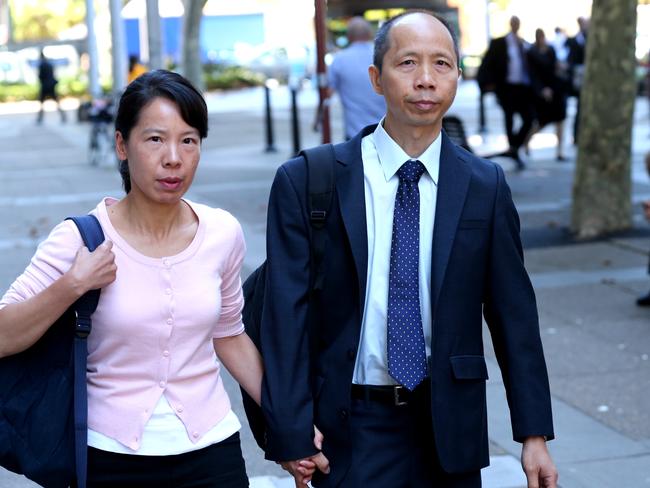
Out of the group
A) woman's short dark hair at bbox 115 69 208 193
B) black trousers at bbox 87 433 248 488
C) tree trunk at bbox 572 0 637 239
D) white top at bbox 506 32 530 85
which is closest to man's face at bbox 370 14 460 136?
woman's short dark hair at bbox 115 69 208 193

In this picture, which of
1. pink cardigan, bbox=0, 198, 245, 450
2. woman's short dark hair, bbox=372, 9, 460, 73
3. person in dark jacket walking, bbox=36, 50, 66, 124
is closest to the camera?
pink cardigan, bbox=0, 198, 245, 450

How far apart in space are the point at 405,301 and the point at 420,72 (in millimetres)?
568

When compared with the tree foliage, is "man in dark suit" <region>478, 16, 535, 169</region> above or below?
above

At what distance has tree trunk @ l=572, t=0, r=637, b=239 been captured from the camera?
11.7 metres

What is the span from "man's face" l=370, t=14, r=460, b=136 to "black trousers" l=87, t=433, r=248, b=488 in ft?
3.16

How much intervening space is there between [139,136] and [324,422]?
83 cm

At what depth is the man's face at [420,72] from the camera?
10.3 ft

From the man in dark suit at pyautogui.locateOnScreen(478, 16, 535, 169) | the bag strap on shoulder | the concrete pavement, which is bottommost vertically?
the concrete pavement

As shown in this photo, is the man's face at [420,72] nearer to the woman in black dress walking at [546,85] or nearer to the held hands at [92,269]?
the held hands at [92,269]

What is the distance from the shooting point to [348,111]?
1080cm

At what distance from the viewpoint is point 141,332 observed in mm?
3039

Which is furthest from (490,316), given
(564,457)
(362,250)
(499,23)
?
(499,23)

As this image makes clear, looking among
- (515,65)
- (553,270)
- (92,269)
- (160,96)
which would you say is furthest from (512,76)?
(92,269)

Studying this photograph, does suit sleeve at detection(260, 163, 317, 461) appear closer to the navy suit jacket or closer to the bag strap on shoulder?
the navy suit jacket
